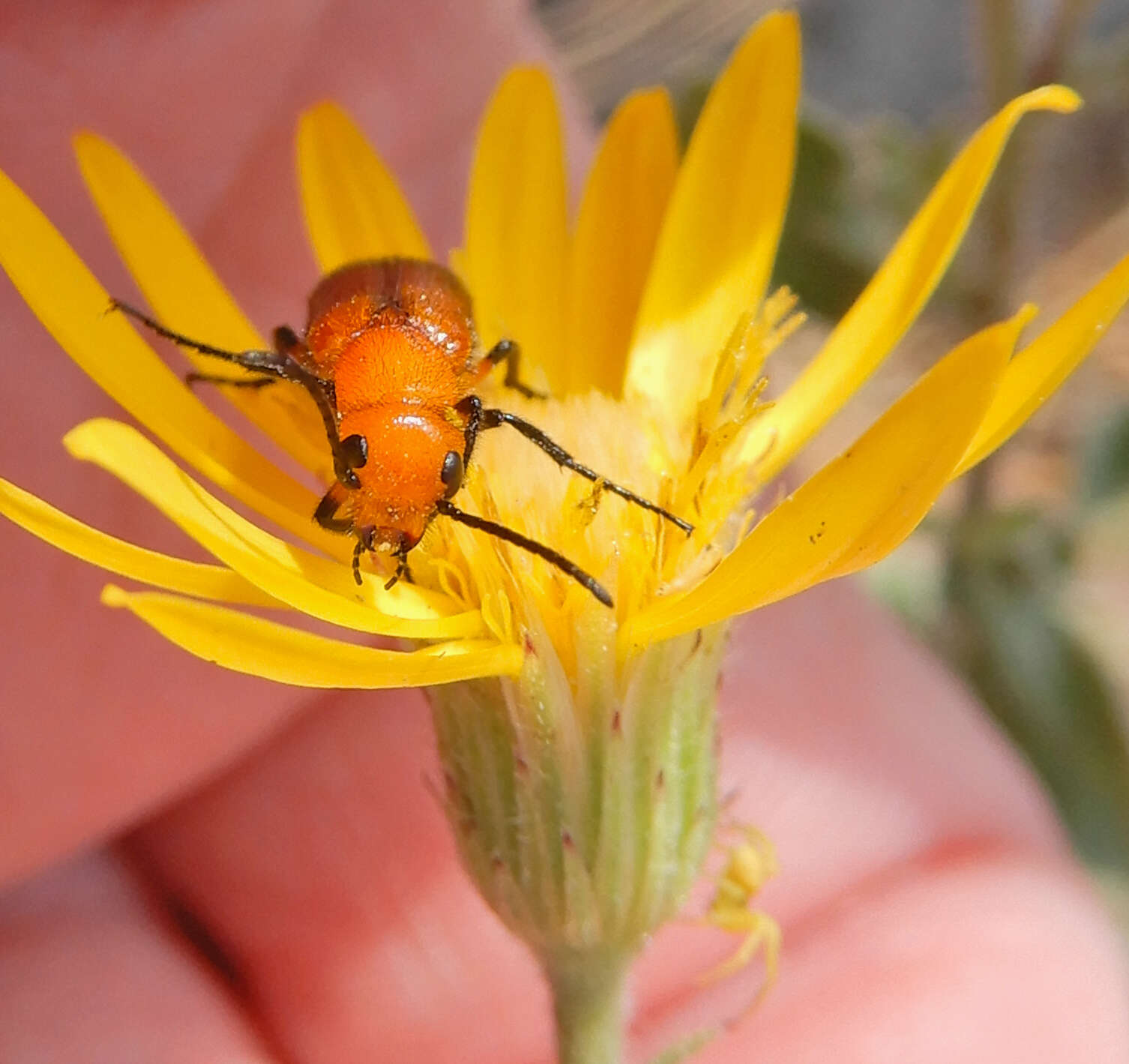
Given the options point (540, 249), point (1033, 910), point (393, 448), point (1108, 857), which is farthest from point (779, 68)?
point (1108, 857)

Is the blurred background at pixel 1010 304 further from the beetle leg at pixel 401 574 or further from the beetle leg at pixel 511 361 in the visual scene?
the beetle leg at pixel 401 574

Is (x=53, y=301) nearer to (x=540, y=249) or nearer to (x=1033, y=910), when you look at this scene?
(x=540, y=249)

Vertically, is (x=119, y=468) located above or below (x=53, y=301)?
below

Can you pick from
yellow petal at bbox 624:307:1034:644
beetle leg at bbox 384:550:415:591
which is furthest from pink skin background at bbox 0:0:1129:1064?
yellow petal at bbox 624:307:1034:644

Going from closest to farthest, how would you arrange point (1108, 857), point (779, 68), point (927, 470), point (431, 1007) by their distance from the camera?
point (927, 470) < point (779, 68) < point (431, 1007) < point (1108, 857)

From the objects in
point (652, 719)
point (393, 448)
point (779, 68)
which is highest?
point (779, 68)

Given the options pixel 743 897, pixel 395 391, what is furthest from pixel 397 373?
pixel 743 897

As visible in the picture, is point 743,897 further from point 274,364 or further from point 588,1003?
point 274,364

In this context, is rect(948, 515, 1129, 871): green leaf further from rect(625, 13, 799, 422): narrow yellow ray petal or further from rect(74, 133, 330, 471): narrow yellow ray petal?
rect(74, 133, 330, 471): narrow yellow ray petal
